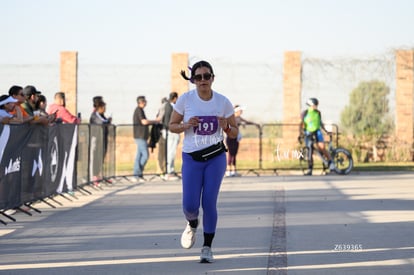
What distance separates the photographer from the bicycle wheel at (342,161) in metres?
28.0

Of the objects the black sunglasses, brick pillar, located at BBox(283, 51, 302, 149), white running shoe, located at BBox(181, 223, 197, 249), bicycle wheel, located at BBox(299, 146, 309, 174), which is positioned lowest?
white running shoe, located at BBox(181, 223, 197, 249)

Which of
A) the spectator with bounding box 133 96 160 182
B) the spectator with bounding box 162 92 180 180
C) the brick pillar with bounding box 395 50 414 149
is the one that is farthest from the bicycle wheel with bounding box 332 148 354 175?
the brick pillar with bounding box 395 50 414 149

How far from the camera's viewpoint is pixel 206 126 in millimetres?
11195

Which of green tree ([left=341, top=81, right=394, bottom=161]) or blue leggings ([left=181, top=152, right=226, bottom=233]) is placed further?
green tree ([left=341, top=81, right=394, bottom=161])

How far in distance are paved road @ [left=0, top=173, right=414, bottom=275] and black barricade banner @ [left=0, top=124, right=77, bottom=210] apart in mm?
345

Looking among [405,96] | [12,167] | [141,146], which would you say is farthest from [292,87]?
[12,167]

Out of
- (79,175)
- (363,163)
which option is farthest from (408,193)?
(363,163)

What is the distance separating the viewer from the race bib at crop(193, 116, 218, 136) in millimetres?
11164

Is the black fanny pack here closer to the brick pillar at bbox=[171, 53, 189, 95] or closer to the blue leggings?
the blue leggings

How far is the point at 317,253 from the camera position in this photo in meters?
11.5

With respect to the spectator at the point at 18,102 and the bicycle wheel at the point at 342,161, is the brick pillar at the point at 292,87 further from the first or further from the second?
the spectator at the point at 18,102

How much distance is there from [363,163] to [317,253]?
22218 mm

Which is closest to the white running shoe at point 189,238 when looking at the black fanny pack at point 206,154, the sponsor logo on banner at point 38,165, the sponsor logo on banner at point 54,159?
the black fanny pack at point 206,154

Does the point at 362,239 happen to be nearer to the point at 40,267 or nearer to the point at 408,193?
the point at 40,267
